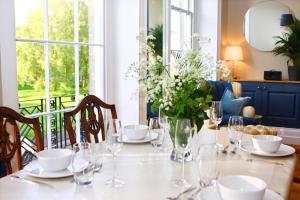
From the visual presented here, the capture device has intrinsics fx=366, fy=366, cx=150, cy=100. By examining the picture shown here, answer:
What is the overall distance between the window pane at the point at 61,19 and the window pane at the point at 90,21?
12cm

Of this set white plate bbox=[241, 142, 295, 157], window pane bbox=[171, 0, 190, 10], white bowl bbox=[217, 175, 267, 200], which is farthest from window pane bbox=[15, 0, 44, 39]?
window pane bbox=[171, 0, 190, 10]

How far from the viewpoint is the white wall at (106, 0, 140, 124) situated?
3.12m

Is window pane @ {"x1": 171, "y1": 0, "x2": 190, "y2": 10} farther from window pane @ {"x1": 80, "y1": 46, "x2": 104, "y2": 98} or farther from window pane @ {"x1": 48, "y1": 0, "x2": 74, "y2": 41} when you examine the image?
window pane @ {"x1": 48, "y1": 0, "x2": 74, "y2": 41}

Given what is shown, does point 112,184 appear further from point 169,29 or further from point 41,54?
point 169,29

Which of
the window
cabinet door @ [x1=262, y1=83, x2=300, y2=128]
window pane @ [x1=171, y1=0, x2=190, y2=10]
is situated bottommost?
cabinet door @ [x1=262, y1=83, x2=300, y2=128]

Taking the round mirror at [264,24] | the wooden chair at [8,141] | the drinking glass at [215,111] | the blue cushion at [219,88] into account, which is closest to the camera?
the wooden chair at [8,141]

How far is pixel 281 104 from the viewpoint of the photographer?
5629 millimetres

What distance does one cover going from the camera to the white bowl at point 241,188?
1.09m

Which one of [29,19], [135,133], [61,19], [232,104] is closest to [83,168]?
[135,133]

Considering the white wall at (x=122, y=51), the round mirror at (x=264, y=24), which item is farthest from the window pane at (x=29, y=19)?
the round mirror at (x=264, y=24)

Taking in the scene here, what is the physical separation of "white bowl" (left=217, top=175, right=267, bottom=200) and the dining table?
11 cm

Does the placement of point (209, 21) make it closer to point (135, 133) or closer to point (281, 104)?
point (281, 104)

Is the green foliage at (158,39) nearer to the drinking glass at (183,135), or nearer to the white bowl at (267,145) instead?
the white bowl at (267,145)

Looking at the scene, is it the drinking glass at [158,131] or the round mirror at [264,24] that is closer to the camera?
the drinking glass at [158,131]
